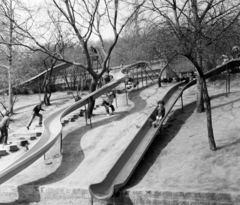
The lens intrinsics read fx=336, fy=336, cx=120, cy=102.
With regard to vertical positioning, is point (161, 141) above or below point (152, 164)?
above

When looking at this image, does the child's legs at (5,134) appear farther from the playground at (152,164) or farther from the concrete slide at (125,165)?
the concrete slide at (125,165)

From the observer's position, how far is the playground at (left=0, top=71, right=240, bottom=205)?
906 cm

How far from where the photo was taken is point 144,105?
62.8ft

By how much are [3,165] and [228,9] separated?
10260 millimetres

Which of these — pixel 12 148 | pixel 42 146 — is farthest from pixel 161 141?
pixel 12 148

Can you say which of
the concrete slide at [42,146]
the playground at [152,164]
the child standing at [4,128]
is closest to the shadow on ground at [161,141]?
the playground at [152,164]

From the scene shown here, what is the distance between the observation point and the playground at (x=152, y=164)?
9.06 metres

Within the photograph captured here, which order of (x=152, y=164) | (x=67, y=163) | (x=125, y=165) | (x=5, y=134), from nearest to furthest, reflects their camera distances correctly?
(x=125, y=165), (x=152, y=164), (x=67, y=163), (x=5, y=134)

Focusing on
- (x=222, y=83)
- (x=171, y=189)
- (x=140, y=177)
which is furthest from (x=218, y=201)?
(x=222, y=83)

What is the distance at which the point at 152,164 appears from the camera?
36.5 ft

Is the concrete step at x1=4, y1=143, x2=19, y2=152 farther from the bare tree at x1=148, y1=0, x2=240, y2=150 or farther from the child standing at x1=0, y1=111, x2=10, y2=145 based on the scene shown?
the bare tree at x1=148, y1=0, x2=240, y2=150

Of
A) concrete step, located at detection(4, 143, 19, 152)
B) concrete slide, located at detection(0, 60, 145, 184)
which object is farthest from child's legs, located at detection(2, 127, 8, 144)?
concrete slide, located at detection(0, 60, 145, 184)

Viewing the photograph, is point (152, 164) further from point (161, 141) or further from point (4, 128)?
point (4, 128)

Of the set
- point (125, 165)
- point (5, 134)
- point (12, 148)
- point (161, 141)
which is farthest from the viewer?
point (5, 134)
